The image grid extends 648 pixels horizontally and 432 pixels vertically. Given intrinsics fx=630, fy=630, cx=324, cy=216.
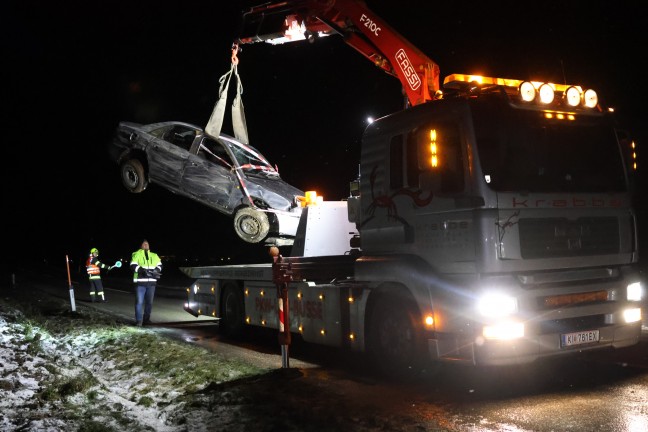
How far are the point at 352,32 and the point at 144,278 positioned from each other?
6.22 metres

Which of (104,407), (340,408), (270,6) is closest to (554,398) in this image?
(340,408)

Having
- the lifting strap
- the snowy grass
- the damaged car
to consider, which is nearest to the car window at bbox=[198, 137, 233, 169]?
the damaged car

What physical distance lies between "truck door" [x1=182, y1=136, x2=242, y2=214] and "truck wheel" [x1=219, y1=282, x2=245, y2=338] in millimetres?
2084

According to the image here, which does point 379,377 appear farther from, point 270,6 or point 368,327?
point 270,6

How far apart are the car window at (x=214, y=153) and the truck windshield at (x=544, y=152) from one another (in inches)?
294

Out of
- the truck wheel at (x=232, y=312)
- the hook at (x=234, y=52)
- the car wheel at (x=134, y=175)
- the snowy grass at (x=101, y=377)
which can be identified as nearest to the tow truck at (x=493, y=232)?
the snowy grass at (x=101, y=377)

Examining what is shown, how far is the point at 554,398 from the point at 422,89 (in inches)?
183

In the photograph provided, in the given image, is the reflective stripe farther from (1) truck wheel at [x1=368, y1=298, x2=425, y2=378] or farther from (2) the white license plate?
(2) the white license plate

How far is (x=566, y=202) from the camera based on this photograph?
20.5 feet

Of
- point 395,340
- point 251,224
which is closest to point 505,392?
point 395,340

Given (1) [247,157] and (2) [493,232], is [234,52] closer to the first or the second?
(1) [247,157]

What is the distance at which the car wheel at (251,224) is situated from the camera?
1215cm

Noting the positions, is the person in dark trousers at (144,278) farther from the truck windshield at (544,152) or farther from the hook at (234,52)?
the truck windshield at (544,152)

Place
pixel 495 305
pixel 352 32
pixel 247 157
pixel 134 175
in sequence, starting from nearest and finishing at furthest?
pixel 495 305
pixel 352 32
pixel 247 157
pixel 134 175
